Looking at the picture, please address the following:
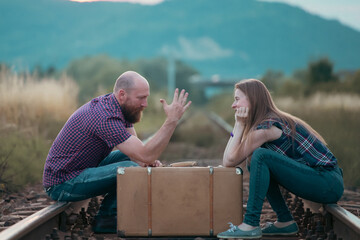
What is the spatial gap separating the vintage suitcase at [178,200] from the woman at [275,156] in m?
0.14

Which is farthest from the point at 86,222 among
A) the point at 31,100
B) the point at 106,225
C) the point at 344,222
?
the point at 31,100

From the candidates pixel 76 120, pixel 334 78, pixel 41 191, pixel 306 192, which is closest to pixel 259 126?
pixel 306 192

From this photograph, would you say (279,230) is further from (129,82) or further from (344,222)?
(129,82)

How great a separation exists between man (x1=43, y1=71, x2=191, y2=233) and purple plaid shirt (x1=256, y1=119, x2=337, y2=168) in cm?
71

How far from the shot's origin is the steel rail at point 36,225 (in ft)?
9.87

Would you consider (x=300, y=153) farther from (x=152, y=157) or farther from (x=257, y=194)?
(x=152, y=157)

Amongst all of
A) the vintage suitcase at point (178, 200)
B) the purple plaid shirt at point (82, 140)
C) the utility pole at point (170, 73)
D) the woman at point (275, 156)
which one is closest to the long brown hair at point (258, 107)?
the woman at point (275, 156)

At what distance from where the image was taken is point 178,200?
12.2 ft

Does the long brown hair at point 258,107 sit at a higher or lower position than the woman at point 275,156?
higher

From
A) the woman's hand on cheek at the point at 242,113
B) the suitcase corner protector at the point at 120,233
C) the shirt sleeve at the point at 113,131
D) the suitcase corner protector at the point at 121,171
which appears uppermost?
the woman's hand on cheek at the point at 242,113

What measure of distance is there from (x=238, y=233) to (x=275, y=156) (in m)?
0.58

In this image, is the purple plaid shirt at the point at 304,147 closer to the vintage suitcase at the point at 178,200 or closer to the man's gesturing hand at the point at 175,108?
the vintage suitcase at the point at 178,200

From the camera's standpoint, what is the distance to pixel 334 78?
2684cm

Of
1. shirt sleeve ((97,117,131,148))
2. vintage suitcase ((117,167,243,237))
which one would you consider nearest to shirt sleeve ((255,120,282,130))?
vintage suitcase ((117,167,243,237))
